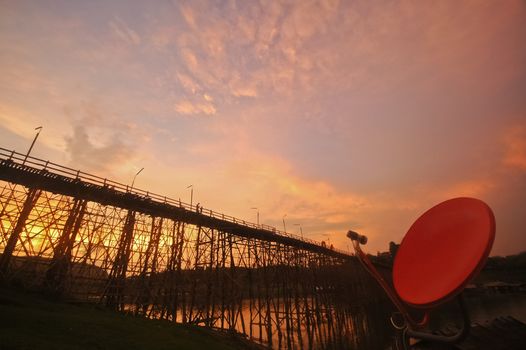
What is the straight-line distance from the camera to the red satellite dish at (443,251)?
195 cm

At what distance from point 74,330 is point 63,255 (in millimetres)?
5845

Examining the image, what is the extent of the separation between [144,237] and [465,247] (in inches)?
672

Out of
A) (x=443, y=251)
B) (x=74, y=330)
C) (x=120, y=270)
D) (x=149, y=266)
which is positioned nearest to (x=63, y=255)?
(x=120, y=270)

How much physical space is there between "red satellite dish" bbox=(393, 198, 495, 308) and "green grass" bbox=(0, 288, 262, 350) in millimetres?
8471

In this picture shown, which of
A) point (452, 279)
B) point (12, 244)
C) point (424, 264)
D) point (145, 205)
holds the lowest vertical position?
point (452, 279)

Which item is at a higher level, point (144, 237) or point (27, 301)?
point (144, 237)

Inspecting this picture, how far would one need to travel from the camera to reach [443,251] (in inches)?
96.2

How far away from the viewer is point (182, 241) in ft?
56.6

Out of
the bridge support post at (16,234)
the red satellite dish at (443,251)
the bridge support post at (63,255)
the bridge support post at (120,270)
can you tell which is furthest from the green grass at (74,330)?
the red satellite dish at (443,251)

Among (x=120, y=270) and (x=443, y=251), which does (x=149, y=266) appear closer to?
(x=120, y=270)

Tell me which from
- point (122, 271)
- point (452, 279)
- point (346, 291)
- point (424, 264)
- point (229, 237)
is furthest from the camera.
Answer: point (346, 291)

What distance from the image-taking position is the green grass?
275 inches

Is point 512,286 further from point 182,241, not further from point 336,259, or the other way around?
point 182,241

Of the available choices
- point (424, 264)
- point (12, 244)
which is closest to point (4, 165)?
point (12, 244)
